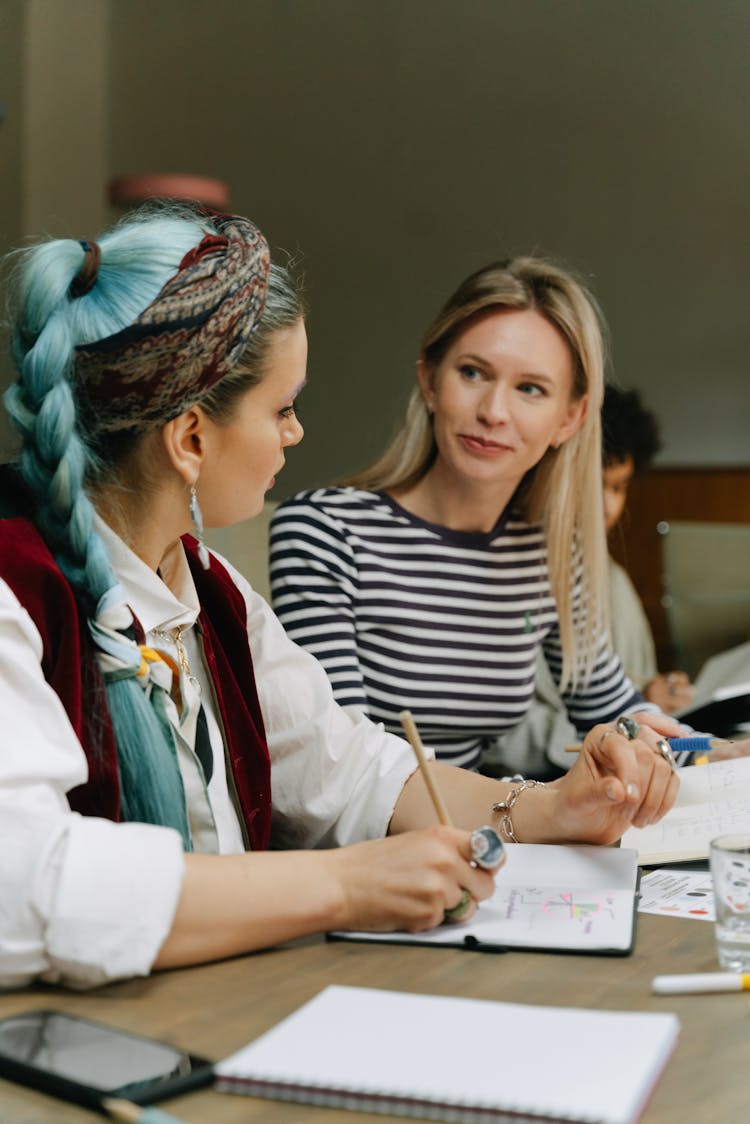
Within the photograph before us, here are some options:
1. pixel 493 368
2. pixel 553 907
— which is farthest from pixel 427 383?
pixel 553 907

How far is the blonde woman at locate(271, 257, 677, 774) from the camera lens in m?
1.92

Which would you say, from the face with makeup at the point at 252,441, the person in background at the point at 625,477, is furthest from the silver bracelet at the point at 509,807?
the person in background at the point at 625,477

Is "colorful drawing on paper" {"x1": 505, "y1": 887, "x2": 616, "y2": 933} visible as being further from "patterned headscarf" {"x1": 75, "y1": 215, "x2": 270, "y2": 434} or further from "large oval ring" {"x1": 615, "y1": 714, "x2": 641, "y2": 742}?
"patterned headscarf" {"x1": 75, "y1": 215, "x2": 270, "y2": 434}

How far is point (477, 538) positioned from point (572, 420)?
0.24 meters

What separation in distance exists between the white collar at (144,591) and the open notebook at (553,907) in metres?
0.34

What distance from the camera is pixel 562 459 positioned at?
2033mm

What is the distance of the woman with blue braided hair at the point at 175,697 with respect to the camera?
0.85m

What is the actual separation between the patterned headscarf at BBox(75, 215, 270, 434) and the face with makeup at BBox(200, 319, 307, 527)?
0.07 m

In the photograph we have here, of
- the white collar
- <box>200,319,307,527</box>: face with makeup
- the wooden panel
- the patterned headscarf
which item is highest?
the patterned headscarf

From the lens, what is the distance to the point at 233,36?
5.80m

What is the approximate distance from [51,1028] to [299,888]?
0.21 m

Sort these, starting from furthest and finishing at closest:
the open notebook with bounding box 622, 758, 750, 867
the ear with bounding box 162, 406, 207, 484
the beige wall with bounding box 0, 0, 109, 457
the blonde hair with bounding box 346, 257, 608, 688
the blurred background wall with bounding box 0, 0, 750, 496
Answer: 1. the blurred background wall with bounding box 0, 0, 750, 496
2. the beige wall with bounding box 0, 0, 109, 457
3. the blonde hair with bounding box 346, 257, 608, 688
4. the open notebook with bounding box 622, 758, 750, 867
5. the ear with bounding box 162, 406, 207, 484

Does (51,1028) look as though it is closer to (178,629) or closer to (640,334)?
(178,629)

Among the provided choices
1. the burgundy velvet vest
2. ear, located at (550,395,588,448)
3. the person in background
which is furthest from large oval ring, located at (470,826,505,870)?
the person in background
